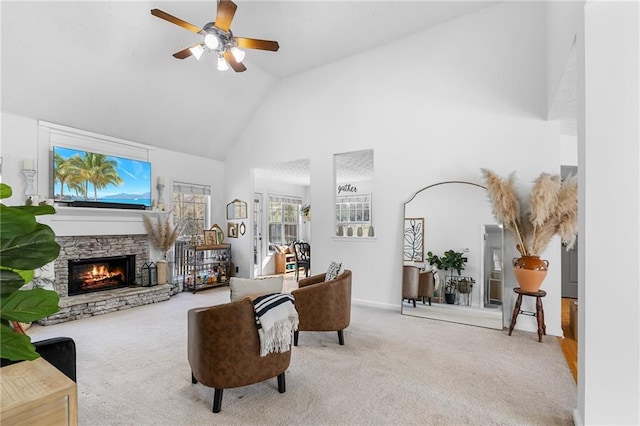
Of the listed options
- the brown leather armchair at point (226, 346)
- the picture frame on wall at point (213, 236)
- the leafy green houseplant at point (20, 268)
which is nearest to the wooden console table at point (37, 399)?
the leafy green houseplant at point (20, 268)

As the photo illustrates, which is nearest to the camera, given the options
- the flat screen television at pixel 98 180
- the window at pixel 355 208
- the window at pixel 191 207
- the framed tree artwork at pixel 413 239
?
the framed tree artwork at pixel 413 239

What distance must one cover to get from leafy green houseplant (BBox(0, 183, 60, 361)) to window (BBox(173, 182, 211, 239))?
589 cm

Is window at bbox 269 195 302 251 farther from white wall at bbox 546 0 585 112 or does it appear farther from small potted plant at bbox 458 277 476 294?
white wall at bbox 546 0 585 112

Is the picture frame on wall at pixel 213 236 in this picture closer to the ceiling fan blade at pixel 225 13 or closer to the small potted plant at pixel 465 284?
the ceiling fan blade at pixel 225 13

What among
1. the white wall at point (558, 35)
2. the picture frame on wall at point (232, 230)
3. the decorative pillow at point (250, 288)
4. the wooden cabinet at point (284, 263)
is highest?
the white wall at point (558, 35)

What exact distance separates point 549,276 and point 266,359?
335 centimetres

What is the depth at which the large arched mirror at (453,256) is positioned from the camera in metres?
4.11

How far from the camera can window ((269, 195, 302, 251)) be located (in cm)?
926

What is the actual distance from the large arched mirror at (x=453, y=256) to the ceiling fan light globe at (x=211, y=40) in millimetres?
3056

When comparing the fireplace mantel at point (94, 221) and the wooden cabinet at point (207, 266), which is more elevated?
the fireplace mantel at point (94, 221)

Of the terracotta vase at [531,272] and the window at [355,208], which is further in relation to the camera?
the window at [355,208]

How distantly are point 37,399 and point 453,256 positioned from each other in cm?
419

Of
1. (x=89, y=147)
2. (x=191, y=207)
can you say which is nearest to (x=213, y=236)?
(x=191, y=207)

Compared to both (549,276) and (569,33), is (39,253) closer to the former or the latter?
(569,33)
